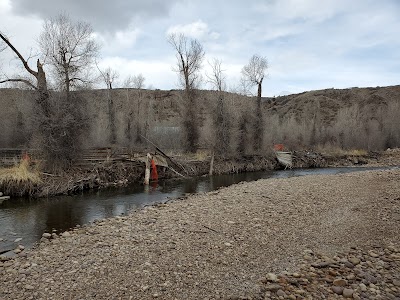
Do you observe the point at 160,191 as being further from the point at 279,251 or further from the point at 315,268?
the point at 315,268

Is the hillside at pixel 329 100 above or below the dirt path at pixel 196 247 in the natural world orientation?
above

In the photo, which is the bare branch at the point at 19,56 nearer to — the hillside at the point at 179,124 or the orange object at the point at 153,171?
the hillside at the point at 179,124

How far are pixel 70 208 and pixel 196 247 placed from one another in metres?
8.35

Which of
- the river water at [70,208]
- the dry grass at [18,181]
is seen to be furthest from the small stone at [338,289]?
the dry grass at [18,181]

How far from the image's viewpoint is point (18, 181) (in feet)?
52.8

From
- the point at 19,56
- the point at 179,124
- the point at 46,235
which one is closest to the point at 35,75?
the point at 19,56

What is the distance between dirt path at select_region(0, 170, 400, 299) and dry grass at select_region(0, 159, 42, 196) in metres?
7.68

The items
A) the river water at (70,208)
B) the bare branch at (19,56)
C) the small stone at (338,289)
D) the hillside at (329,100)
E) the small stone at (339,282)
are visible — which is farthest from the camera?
the hillside at (329,100)

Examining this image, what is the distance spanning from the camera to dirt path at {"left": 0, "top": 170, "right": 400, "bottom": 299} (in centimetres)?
578

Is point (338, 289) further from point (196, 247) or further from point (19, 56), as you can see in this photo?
point (19, 56)

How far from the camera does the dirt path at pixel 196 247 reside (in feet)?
19.0

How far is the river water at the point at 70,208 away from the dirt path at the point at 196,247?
1478 mm

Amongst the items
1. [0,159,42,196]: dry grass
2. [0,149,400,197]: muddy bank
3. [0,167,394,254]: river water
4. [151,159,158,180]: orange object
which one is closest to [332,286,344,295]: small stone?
[0,167,394,254]: river water

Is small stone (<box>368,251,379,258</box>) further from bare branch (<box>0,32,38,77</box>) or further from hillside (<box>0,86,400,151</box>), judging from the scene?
bare branch (<box>0,32,38,77</box>)
